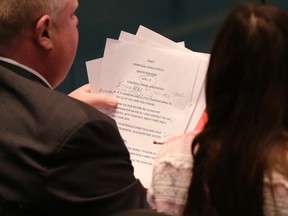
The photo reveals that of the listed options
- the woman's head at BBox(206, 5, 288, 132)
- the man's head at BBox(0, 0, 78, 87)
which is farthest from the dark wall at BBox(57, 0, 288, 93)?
the woman's head at BBox(206, 5, 288, 132)

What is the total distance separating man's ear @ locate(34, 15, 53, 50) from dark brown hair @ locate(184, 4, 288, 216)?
1.38ft

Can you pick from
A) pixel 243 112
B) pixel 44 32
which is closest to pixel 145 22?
pixel 44 32

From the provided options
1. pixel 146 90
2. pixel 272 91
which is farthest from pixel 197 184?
pixel 146 90

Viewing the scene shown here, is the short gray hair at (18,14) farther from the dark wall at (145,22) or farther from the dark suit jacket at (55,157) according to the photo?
the dark wall at (145,22)

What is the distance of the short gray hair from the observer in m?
1.11

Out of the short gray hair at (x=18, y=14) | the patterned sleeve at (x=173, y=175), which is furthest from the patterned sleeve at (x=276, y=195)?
the short gray hair at (x=18, y=14)

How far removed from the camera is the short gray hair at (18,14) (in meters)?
1.11

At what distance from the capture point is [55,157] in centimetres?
97

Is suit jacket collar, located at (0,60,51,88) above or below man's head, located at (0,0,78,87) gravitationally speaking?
below

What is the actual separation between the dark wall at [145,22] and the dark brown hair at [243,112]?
126cm

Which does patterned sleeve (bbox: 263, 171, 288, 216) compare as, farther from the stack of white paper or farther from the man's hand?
the man's hand

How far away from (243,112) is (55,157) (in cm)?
34

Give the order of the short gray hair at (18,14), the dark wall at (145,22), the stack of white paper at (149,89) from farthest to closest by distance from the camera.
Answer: the dark wall at (145,22) < the stack of white paper at (149,89) < the short gray hair at (18,14)

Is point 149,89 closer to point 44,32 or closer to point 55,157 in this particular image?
point 44,32
